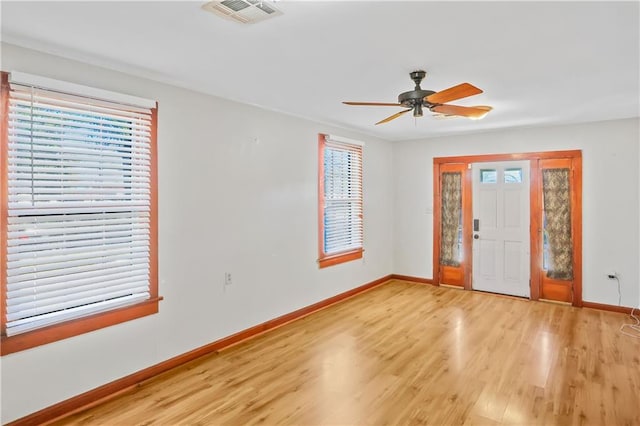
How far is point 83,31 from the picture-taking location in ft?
7.30

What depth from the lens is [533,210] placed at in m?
5.31

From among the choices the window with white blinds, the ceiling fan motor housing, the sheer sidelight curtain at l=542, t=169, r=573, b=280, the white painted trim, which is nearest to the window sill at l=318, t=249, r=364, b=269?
the window with white blinds

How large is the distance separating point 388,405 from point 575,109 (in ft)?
12.5

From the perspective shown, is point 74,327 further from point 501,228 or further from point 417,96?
point 501,228

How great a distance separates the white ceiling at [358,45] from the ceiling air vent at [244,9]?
0.07 m

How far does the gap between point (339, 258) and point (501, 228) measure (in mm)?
2542

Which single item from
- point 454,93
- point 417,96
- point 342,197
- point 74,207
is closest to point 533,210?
point 342,197

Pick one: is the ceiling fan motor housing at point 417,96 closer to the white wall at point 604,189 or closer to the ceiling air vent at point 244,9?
the ceiling air vent at point 244,9

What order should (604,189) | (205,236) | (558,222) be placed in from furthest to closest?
(558,222)
(604,189)
(205,236)

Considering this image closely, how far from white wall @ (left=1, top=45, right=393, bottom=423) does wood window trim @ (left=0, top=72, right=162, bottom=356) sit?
0.21 ft

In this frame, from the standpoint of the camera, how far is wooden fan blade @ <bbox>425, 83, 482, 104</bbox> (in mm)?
2451

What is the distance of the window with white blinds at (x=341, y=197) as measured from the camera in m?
5.03

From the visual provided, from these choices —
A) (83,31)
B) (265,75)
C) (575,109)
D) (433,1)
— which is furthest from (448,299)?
(83,31)

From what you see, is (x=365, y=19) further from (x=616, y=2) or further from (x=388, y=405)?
(x=388, y=405)
